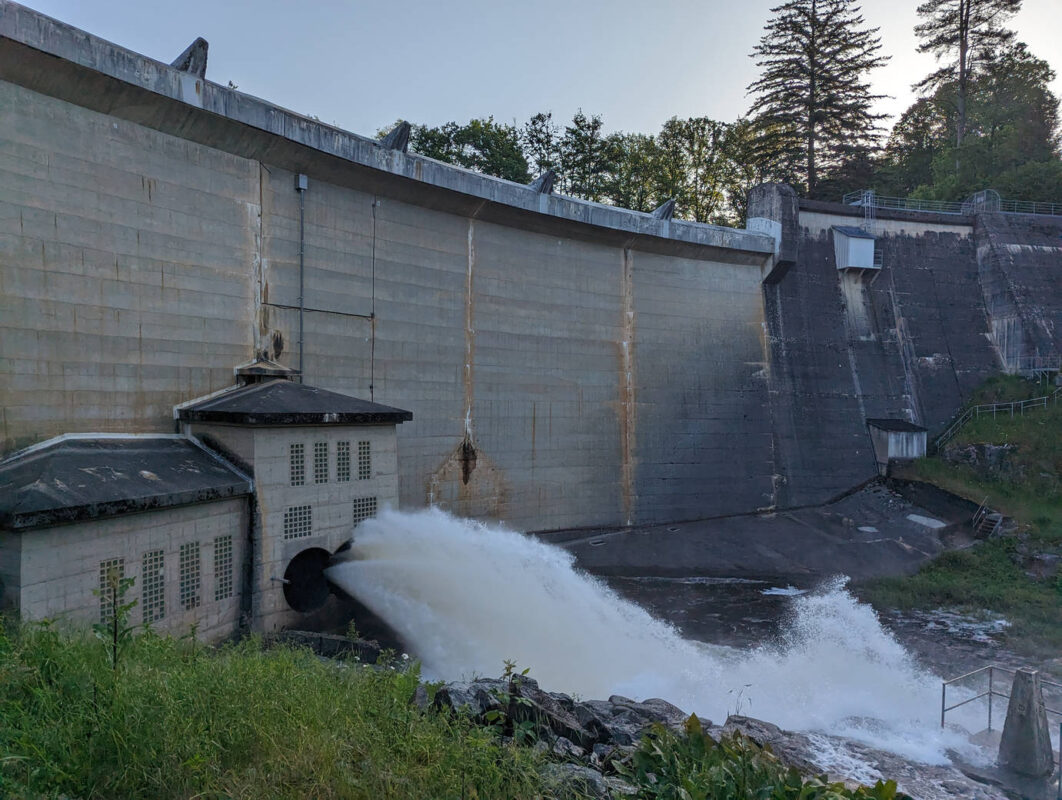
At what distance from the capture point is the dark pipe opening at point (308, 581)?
448 inches

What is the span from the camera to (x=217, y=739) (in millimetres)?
4832

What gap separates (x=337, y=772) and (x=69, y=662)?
2828 mm

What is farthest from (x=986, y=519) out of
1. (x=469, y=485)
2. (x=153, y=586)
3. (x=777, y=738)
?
(x=153, y=586)

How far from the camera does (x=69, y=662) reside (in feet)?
19.0

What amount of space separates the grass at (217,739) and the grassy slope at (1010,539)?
13.2m

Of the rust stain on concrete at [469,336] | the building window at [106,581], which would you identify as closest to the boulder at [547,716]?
the building window at [106,581]

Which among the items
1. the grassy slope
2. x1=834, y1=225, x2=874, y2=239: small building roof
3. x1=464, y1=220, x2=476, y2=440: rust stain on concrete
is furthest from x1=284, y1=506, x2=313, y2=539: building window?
x1=834, y1=225, x2=874, y2=239: small building roof

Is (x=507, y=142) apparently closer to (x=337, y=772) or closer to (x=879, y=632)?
(x=879, y=632)

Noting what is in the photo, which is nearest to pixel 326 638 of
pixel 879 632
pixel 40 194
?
pixel 40 194

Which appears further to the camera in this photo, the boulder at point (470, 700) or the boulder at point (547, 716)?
the boulder at point (547, 716)

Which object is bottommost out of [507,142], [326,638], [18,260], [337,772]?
[326,638]

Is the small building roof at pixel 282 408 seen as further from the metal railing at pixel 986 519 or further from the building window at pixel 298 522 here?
the metal railing at pixel 986 519

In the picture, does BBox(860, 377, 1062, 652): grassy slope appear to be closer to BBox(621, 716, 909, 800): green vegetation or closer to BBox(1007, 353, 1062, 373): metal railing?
BBox(1007, 353, 1062, 373): metal railing

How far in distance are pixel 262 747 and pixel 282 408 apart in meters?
7.14
